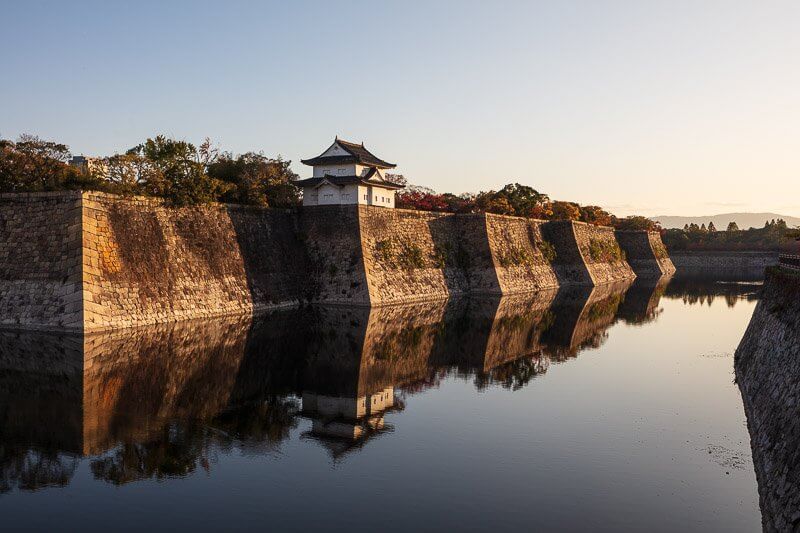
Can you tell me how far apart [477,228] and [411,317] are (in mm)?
16327

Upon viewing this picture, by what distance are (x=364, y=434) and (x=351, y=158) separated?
30439 mm

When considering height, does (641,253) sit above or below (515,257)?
above

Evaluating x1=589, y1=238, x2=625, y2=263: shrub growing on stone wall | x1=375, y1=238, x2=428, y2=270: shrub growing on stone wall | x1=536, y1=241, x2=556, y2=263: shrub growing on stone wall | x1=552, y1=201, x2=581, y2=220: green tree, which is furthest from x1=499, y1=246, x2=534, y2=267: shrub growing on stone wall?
x1=552, y1=201, x2=581, y2=220: green tree

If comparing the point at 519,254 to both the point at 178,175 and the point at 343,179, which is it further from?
the point at 178,175

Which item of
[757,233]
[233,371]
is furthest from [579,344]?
[757,233]

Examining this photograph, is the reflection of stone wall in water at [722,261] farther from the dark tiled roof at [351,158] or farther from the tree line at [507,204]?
the dark tiled roof at [351,158]

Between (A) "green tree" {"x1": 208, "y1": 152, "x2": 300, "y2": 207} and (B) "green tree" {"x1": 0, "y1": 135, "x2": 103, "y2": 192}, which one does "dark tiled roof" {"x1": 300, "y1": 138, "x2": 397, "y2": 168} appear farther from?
(B) "green tree" {"x1": 0, "y1": 135, "x2": 103, "y2": 192}

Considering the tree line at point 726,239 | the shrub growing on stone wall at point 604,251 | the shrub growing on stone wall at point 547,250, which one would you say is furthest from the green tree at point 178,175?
the tree line at point 726,239

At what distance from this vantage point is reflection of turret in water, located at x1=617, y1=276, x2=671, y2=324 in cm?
3384

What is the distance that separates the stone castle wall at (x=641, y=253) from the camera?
78.4m

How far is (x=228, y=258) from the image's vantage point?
30.9 m

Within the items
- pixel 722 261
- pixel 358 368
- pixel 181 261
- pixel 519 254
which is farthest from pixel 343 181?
pixel 722 261

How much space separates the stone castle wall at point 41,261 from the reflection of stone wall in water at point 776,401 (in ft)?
63.8

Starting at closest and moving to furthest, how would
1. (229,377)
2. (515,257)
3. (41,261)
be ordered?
(229,377) → (41,261) → (515,257)
